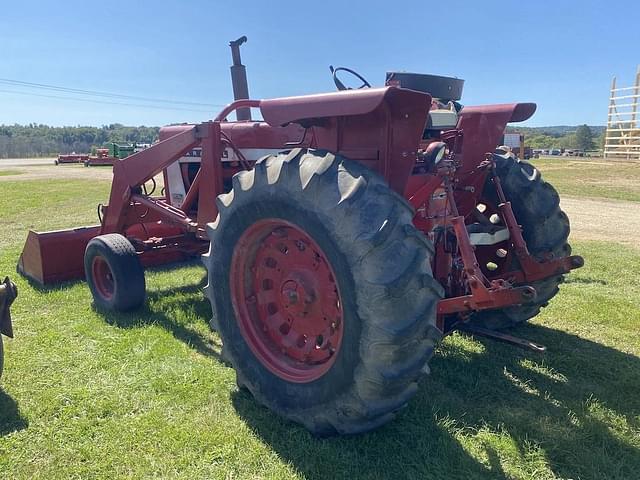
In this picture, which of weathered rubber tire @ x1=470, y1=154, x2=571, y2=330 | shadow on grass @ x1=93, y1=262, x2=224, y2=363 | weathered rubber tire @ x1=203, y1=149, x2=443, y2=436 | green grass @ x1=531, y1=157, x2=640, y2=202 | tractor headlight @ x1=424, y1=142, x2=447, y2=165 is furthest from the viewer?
green grass @ x1=531, y1=157, x2=640, y2=202

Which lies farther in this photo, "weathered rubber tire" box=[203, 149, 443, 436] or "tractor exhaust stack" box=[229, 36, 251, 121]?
"tractor exhaust stack" box=[229, 36, 251, 121]

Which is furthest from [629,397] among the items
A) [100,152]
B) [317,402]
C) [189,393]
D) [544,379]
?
[100,152]

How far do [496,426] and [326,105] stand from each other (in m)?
1.87

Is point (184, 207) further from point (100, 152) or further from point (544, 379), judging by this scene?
point (100, 152)

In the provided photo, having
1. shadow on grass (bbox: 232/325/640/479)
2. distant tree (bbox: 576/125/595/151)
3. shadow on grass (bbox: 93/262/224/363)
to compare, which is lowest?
distant tree (bbox: 576/125/595/151)

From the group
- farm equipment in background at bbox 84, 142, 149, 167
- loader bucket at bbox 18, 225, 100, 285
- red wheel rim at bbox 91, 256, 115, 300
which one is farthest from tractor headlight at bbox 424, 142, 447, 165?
farm equipment in background at bbox 84, 142, 149, 167

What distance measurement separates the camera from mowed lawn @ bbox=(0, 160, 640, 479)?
2483mm

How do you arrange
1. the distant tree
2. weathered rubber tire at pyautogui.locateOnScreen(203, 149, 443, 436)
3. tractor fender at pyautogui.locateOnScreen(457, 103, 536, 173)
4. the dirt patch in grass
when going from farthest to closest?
the distant tree, the dirt patch in grass, tractor fender at pyautogui.locateOnScreen(457, 103, 536, 173), weathered rubber tire at pyautogui.locateOnScreen(203, 149, 443, 436)

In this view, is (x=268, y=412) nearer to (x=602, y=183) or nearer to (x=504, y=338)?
(x=504, y=338)

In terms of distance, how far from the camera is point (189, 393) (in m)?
3.17

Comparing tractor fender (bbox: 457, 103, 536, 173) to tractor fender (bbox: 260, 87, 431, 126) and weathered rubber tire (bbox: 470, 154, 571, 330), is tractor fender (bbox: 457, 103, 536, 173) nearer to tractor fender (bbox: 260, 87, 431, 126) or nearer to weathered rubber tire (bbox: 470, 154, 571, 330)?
weathered rubber tire (bbox: 470, 154, 571, 330)

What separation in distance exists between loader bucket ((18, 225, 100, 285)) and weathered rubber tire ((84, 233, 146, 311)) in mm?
937

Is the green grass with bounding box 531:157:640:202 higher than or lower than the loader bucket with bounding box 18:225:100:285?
lower

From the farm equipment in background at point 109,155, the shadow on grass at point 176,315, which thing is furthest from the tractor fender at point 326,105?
the farm equipment in background at point 109,155
